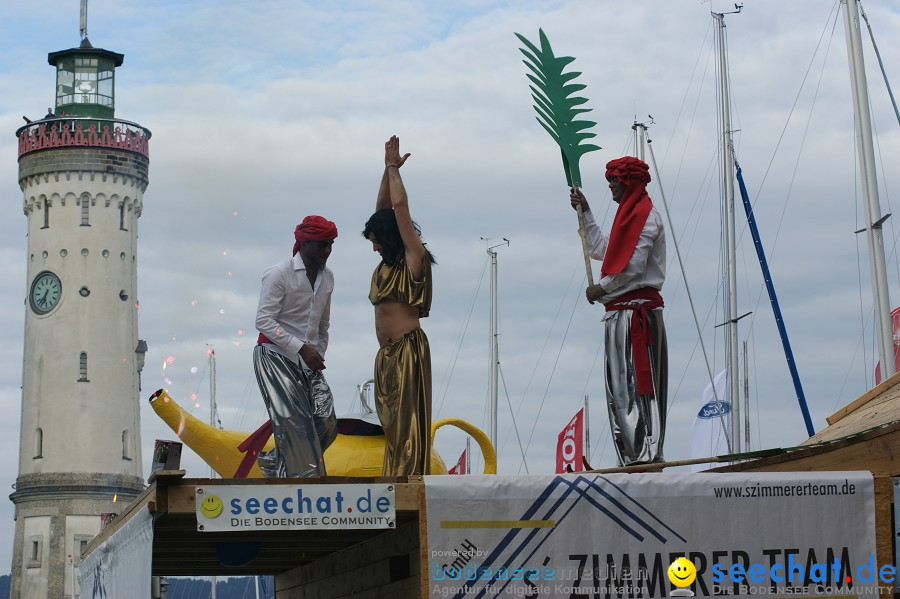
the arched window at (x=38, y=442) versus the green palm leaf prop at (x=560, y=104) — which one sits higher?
the arched window at (x=38, y=442)

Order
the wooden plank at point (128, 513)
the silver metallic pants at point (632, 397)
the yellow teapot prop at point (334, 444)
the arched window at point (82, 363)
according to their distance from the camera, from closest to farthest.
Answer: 1. the wooden plank at point (128, 513)
2. the silver metallic pants at point (632, 397)
3. the yellow teapot prop at point (334, 444)
4. the arched window at point (82, 363)

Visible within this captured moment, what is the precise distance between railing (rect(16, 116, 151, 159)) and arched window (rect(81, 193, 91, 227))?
2.30m

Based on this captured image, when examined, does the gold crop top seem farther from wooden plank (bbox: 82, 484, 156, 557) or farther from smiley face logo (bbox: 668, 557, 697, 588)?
smiley face logo (bbox: 668, 557, 697, 588)

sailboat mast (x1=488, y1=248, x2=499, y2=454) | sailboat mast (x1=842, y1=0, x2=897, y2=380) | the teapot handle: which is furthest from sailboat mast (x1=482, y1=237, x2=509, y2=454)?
the teapot handle

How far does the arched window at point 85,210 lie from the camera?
64188 mm

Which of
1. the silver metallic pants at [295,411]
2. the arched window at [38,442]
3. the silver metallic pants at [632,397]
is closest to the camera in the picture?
the silver metallic pants at [295,411]

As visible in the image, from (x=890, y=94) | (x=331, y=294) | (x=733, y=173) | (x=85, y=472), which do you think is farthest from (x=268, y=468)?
(x=85, y=472)

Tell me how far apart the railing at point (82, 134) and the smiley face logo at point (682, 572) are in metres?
58.6

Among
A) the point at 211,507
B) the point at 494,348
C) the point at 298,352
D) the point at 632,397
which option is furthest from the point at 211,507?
the point at 494,348

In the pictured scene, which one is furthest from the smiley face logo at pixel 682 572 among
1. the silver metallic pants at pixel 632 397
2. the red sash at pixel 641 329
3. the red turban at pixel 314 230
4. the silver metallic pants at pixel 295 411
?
the red turban at pixel 314 230

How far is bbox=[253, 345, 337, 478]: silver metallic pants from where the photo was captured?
10.9 m

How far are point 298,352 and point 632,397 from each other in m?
2.49

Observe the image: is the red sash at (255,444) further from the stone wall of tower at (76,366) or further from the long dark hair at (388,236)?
the stone wall of tower at (76,366)

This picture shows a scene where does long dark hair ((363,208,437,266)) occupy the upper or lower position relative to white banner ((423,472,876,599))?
upper
